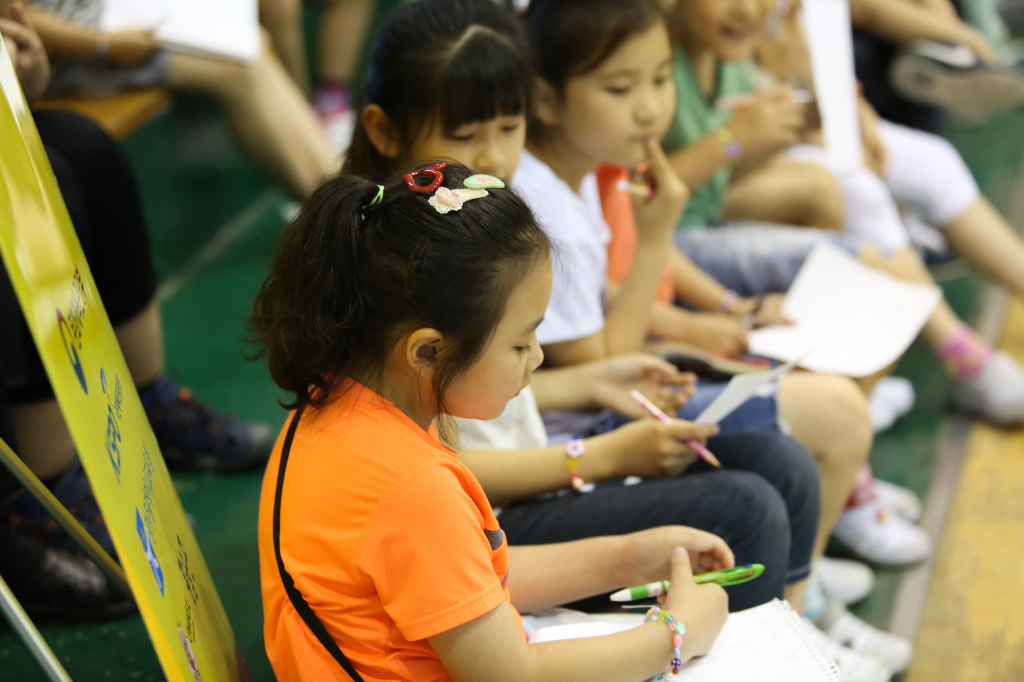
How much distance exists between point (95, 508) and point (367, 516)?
2.35 ft

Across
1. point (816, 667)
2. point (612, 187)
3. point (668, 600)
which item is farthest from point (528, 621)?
point (612, 187)

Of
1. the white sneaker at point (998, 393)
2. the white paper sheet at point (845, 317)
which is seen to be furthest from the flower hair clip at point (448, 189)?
the white sneaker at point (998, 393)

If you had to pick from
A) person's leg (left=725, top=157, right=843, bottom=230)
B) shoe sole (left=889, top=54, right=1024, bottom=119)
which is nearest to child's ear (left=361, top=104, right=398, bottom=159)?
person's leg (left=725, top=157, right=843, bottom=230)

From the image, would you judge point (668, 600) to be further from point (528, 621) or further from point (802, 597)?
point (802, 597)

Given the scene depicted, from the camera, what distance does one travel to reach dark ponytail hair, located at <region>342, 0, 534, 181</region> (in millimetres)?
1061

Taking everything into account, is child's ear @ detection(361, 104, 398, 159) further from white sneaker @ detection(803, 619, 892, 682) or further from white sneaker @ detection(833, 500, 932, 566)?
white sneaker @ detection(833, 500, 932, 566)

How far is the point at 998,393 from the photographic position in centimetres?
184

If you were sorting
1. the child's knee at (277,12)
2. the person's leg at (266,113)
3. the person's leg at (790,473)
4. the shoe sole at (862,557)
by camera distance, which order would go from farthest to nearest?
the child's knee at (277,12) < the person's leg at (266,113) < the shoe sole at (862,557) < the person's leg at (790,473)

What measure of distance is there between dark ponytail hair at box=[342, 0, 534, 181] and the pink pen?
38 cm

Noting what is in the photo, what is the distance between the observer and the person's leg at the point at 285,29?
2.50 m

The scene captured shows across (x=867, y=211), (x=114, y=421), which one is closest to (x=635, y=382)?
(x=114, y=421)

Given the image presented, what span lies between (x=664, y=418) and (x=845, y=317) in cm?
55

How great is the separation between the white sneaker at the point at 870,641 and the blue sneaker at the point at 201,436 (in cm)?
95

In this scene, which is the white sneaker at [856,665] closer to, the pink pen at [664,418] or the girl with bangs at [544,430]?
the girl with bangs at [544,430]
